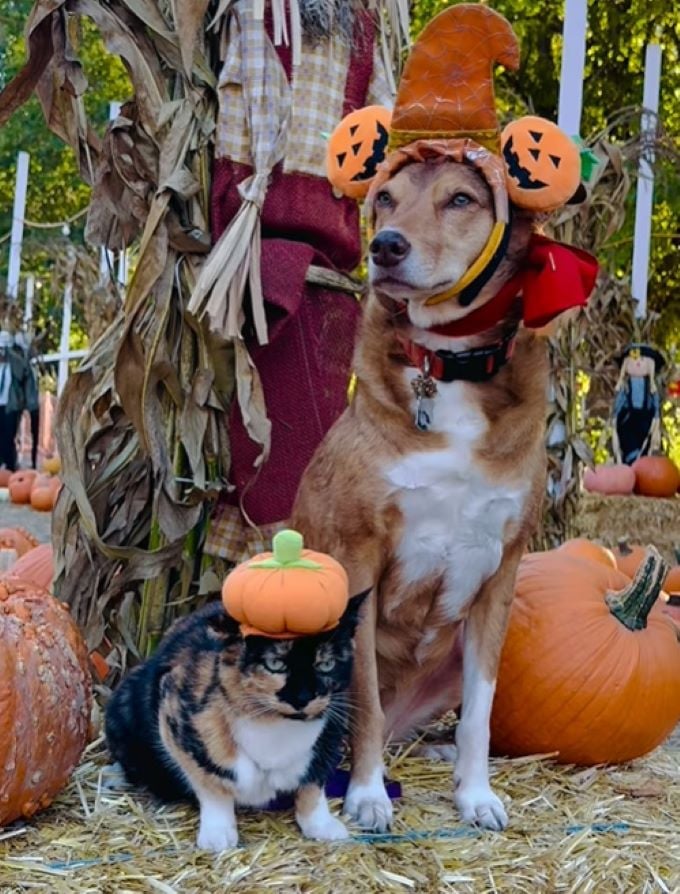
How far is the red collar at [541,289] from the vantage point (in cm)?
255

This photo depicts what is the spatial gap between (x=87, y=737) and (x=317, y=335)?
135cm

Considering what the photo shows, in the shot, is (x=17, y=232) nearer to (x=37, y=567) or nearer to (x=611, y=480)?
(x=611, y=480)

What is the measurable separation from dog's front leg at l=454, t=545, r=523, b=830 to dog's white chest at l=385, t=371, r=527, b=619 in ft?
0.29

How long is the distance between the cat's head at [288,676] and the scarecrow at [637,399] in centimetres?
750

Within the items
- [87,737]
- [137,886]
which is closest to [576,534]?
[87,737]

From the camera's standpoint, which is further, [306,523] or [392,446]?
[306,523]

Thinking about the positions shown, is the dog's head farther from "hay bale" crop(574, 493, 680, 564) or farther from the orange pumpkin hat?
"hay bale" crop(574, 493, 680, 564)

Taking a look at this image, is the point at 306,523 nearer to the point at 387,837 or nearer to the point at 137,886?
the point at 387,837

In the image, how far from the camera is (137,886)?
2.16m

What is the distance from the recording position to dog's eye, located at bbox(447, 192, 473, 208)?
2539 mm

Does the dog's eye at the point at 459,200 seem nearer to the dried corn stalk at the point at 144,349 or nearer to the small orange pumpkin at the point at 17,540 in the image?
the dried corn stalk at the point at 144,349

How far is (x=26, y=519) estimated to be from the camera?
1027cm

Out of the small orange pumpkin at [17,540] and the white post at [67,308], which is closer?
the small orange pumpkin at [17,540]

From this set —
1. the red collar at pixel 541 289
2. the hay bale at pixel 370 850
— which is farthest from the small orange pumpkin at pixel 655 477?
the red collar at pixel 541 289
